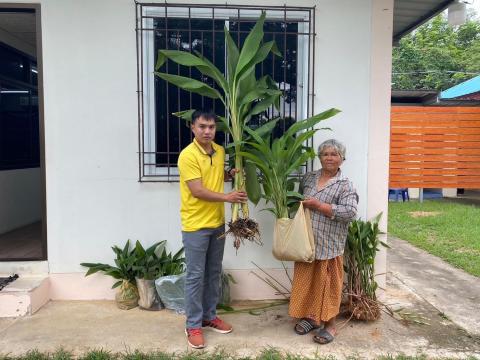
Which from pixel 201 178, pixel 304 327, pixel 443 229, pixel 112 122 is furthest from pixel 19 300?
pixel 443 229

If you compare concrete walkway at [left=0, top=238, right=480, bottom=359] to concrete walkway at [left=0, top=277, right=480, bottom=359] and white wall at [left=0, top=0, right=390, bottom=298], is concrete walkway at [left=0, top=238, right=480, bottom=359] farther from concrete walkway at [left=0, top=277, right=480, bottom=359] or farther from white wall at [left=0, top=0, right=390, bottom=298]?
white wall at [left=0, top=0, right=390, bottom=298]

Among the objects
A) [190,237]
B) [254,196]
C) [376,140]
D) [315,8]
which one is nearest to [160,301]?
[190,237]

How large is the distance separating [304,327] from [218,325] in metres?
0.68

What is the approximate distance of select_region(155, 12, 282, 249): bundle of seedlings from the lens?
3213mm

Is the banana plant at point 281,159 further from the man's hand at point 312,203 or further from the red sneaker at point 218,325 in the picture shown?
the red sneaker at point 218,325

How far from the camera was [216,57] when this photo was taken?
13.2 feet

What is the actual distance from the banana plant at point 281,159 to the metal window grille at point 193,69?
72cm

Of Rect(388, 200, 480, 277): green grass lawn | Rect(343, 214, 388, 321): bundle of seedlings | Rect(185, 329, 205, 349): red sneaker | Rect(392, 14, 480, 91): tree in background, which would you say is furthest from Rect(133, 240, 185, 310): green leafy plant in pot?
Rect(392, 14, 480, 91): tree in background

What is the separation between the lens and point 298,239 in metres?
3.13

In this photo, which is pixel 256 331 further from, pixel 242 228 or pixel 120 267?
pixel 120 267

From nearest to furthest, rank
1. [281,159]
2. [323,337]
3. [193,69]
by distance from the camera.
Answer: [323,337]
[281,159]
[193,69]

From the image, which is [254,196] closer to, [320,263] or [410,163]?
[320,263]

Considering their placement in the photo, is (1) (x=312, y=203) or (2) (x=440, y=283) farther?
(2) (x=440, y=283)

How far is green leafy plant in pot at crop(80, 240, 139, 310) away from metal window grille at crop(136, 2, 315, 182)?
71cm
